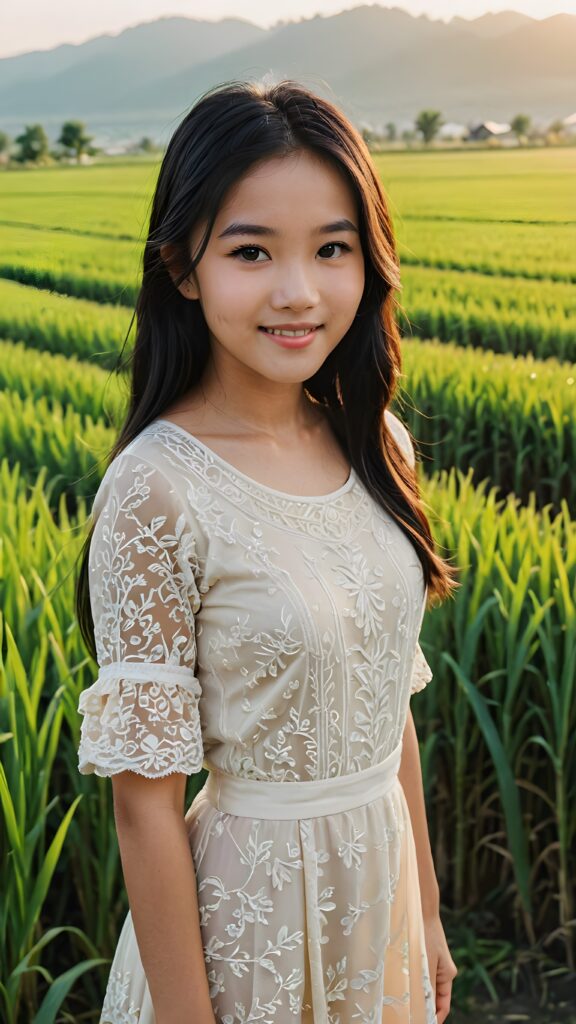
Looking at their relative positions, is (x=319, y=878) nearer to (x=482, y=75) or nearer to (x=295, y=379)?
(x=295, y=379)

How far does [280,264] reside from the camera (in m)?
0.92

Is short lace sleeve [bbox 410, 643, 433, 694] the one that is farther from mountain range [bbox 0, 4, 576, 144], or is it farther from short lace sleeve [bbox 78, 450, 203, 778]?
mountain range [bbox 0, 4, 576, 144]

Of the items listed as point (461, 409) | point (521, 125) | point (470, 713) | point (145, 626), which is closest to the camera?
point (145, 626)

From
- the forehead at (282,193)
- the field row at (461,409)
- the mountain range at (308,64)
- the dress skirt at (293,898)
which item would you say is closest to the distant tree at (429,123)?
the mountain range at (308,64)

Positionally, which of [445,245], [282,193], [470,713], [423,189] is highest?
[282,193]

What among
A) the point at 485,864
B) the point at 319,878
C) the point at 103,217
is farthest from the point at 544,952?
the point at 103,217

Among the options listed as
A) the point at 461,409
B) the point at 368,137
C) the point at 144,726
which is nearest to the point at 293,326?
the point at 144,726

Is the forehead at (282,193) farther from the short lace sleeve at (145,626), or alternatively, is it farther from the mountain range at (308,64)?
the mountain range at (308,64)

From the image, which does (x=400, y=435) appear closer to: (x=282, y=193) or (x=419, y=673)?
(x=419, y=673)

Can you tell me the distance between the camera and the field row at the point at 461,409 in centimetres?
306

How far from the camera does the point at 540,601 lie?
6.51 ft

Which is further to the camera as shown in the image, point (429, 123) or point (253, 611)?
point (429, 123)

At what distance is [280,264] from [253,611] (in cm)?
29

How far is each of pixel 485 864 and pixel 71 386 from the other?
1.95 meters
